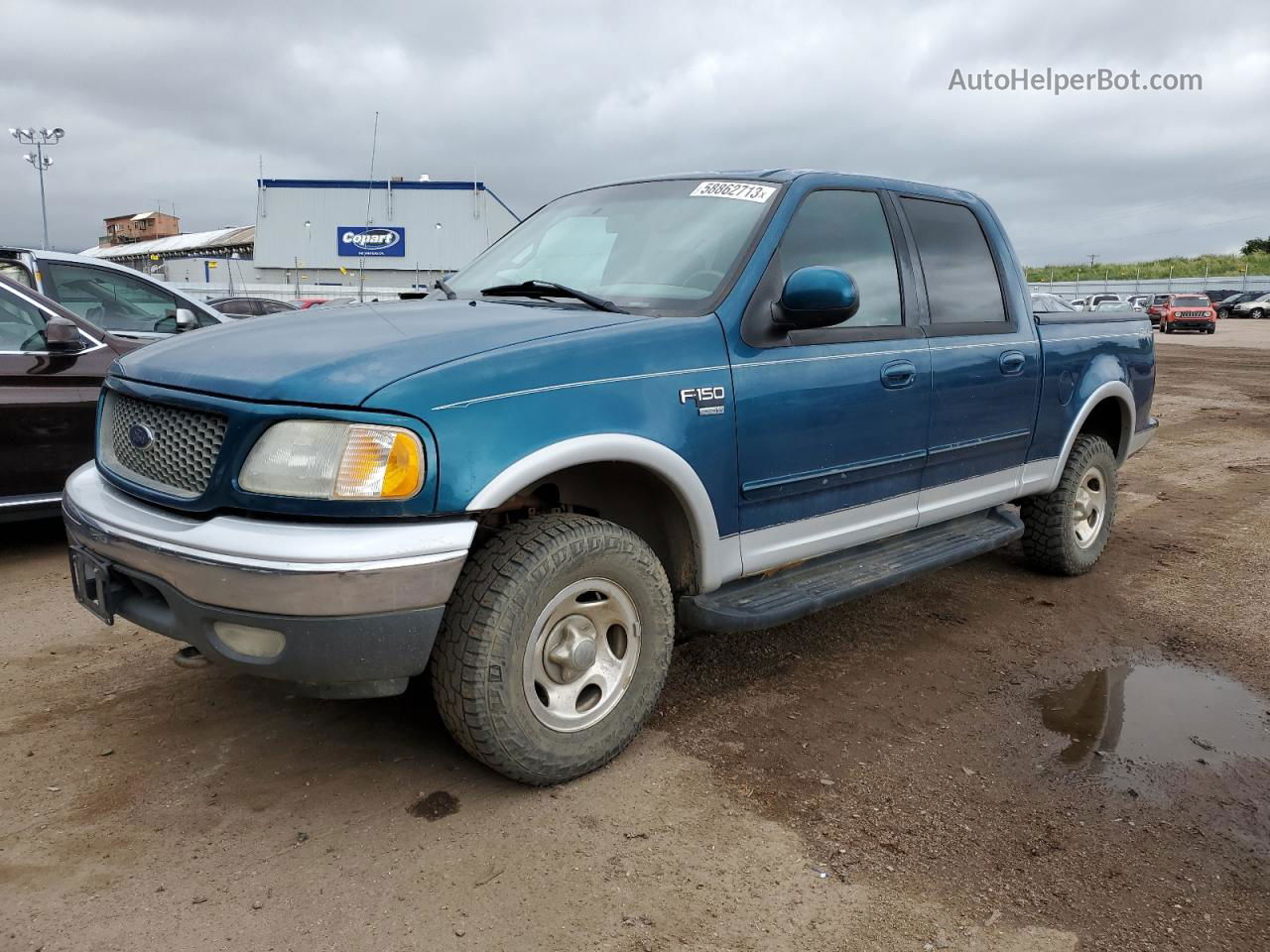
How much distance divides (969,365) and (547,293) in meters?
1.82

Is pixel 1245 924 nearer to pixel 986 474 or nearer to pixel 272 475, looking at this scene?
pixel 986 474

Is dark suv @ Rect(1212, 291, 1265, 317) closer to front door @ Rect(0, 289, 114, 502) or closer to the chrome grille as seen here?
front door @ Rect(0, 289, 114, 502)

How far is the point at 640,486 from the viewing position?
10.5 ft

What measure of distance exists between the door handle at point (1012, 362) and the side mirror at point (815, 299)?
4.39 ft

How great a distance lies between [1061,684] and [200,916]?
10.1ft

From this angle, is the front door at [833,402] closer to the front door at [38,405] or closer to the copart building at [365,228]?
the front door at [38,405]

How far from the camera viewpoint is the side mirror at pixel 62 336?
515 centimetres

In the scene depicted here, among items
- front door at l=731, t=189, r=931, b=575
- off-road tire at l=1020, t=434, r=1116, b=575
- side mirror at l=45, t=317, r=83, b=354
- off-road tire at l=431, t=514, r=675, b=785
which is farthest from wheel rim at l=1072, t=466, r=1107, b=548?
side mirror at l=45, t=317, r=83, b=354

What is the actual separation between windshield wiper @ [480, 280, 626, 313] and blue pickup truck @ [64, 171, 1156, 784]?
0.04 feet

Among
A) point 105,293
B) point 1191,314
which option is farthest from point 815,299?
point 1191,314

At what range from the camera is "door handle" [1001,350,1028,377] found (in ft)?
14.0

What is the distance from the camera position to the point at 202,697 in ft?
11.3

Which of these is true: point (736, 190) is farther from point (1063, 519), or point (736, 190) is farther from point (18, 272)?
point (18, 272)

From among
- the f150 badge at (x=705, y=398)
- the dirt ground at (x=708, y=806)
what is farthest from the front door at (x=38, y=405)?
Result: the f150 badge at (x=705, y=398)
